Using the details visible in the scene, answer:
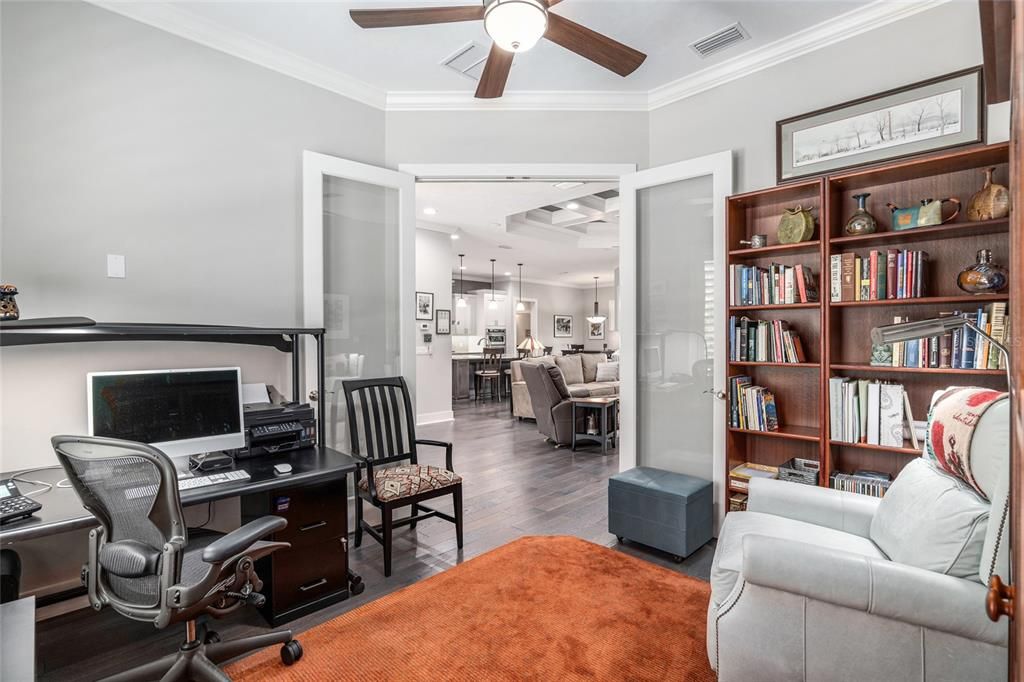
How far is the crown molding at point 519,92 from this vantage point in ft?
8.55

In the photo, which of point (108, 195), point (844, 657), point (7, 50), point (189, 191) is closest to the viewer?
point (844, 657)

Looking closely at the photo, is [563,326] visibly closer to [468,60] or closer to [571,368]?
[571,368]

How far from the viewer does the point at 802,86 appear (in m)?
2.93

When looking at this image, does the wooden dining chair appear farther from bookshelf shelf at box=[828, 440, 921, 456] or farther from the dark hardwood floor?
bookshelf shelf at box=[828, 440, 921, 456]

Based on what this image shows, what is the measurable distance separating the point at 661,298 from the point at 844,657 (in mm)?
2277

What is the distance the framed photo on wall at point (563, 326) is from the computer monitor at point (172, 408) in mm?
11932

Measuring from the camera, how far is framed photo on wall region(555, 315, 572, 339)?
46.3 feet

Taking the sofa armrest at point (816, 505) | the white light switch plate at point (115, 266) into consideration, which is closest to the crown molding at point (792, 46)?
the sofa armrest at point (816, 505)

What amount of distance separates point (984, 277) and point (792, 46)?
1634 mm

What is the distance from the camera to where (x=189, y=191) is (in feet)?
8.95

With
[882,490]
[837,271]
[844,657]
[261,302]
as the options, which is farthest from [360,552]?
[837,271]

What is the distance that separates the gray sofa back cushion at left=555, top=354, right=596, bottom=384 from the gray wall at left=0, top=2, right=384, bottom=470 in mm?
4279

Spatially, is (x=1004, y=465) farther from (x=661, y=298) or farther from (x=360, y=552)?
(x=360, y=552)

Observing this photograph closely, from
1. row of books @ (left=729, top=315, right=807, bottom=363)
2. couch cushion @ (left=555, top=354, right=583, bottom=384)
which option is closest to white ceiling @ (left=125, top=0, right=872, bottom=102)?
row of books @ (left=729, top=315, right=807, bottom=363)
